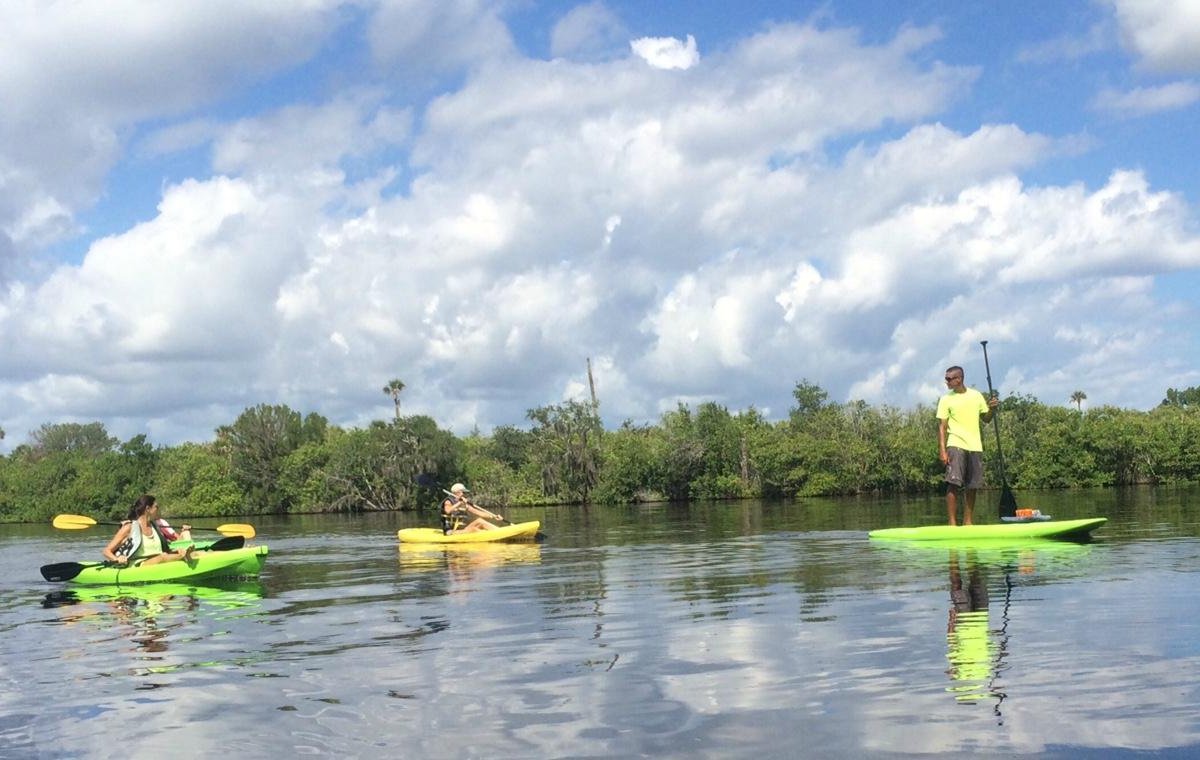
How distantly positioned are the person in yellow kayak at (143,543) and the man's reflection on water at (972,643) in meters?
10.6

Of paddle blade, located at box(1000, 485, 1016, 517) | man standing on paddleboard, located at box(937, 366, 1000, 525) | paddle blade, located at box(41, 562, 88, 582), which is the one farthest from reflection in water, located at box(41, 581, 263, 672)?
paddle blade, located at box(1000, 485, 1016, 517)

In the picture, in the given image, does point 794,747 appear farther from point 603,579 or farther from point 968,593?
point 603,579

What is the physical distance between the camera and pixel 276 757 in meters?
5.47

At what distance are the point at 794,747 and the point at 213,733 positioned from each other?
3.05 meters

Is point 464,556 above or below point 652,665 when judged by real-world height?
above

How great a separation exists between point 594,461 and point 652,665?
70.2 metres

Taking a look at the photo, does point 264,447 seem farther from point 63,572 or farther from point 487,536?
point 63,572

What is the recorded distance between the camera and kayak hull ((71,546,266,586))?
51.5ft

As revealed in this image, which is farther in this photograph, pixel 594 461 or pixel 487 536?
pixel 594 461

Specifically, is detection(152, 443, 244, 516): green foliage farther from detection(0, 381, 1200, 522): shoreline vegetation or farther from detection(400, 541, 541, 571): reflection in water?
detection(400, 541, 541, 571): reflection in water

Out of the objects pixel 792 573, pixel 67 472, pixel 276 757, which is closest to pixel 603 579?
pixel 792 573

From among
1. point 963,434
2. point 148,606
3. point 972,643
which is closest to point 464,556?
point 148,606

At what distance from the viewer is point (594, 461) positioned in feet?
254

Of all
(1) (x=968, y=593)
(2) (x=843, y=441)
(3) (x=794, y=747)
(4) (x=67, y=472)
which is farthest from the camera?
(4) (x=67, y=472)
